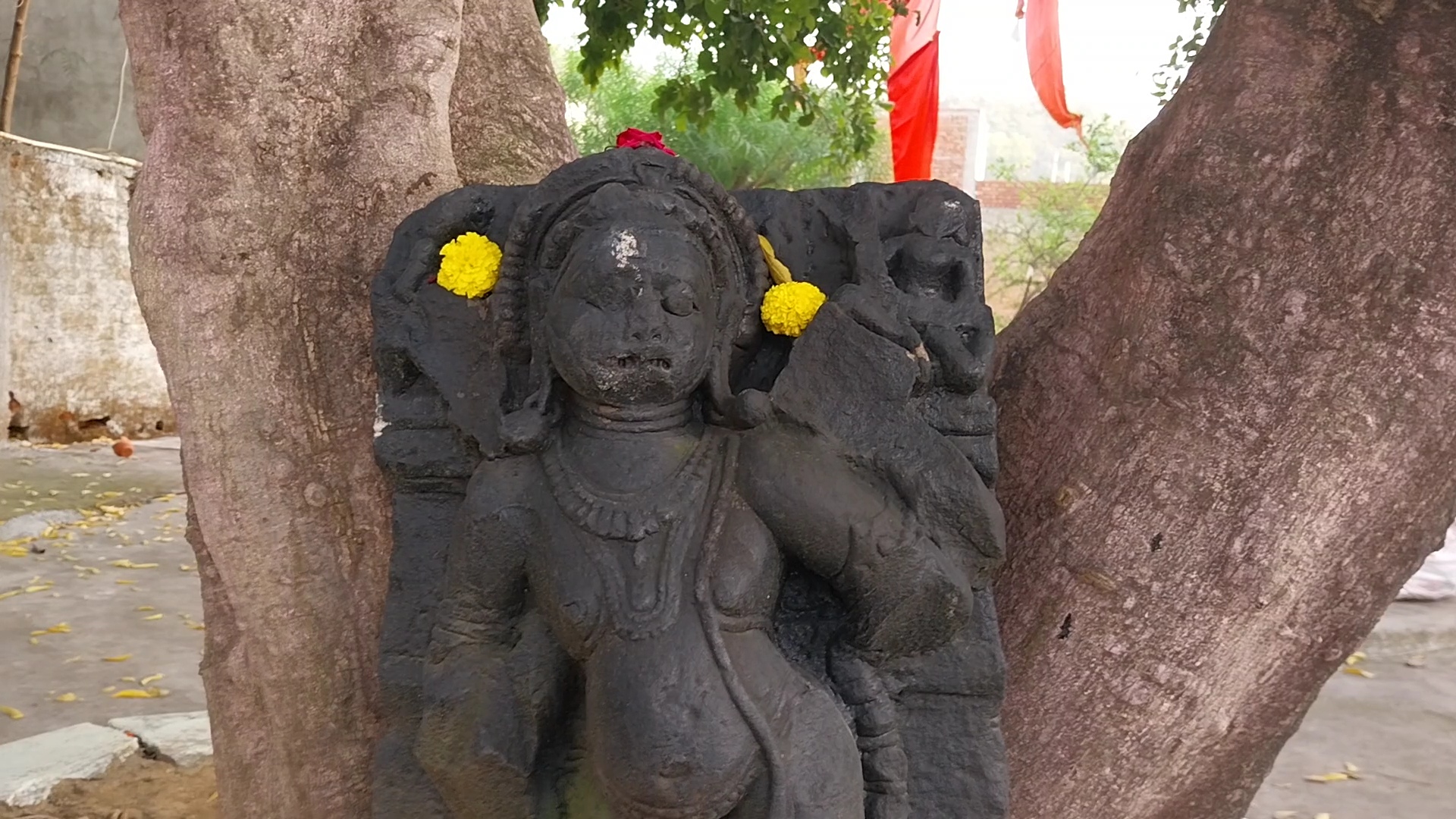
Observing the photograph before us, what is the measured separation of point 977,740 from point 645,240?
2.37 feet

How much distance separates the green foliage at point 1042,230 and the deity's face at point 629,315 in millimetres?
11007

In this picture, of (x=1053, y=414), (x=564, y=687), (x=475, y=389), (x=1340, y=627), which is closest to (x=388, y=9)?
(x=475, y=389)

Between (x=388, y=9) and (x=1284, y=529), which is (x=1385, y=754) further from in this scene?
(x=388, y=9)

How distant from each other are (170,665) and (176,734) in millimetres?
997

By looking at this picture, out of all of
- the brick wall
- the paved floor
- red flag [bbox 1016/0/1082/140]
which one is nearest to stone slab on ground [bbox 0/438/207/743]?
the paved floor

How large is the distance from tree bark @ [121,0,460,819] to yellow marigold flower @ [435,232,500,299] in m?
0.19

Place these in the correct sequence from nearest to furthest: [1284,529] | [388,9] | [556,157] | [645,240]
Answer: [645,240] → [1284,529] → [388,9] → [556,157]

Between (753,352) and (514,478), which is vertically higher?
(753,352)

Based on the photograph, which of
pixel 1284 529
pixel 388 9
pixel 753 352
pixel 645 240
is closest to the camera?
pixel 645 240

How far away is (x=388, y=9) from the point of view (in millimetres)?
1620

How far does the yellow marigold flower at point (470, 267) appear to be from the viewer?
1.43 meters

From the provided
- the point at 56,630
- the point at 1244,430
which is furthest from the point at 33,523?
the point at 1244,430

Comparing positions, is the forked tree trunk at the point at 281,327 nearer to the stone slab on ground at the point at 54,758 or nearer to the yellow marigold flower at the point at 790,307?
the yellow marigold flower at the point at 790,307

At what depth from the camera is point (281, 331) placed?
152 cm
